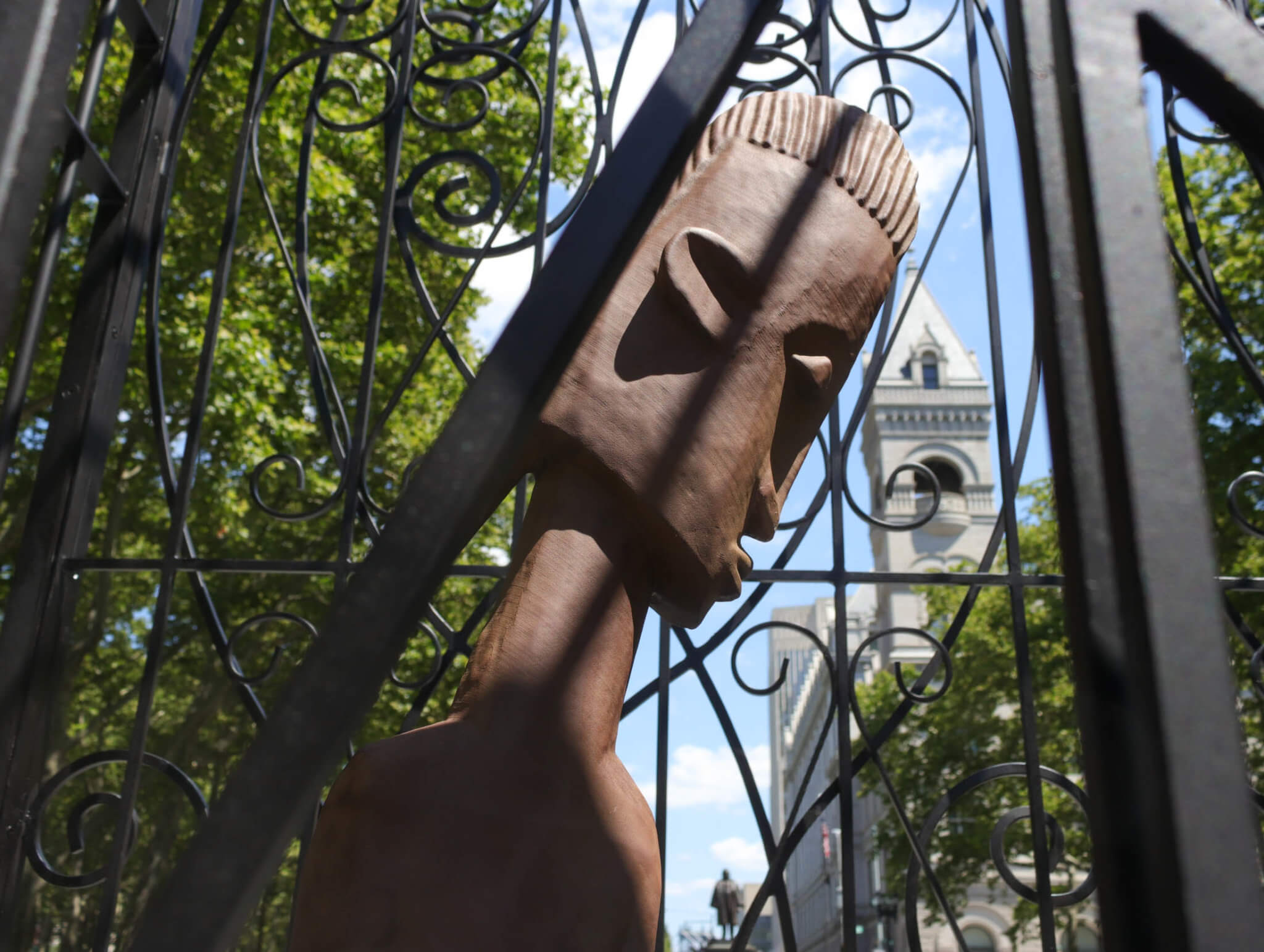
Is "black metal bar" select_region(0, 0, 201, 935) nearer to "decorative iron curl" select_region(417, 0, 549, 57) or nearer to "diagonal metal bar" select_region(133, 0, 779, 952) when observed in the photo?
"decorative iron curl" select_region(417, 0, 549, 57)

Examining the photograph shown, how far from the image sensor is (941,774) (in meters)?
16.5

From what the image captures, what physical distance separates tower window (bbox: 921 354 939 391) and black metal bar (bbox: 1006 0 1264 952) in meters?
36.9

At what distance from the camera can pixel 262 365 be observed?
8422 mm

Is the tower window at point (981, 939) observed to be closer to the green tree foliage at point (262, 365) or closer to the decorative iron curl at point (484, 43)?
the green tree foliage at point (262, 365)

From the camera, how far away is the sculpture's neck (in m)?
1.30

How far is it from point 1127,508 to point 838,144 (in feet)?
4.34

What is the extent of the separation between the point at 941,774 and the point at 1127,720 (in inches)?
690

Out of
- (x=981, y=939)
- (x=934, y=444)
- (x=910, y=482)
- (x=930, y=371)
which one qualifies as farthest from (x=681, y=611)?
(x=930, y=371)

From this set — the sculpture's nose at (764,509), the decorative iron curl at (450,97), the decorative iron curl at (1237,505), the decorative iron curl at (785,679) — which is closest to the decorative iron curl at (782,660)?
the decorative iron curl at (785,679)

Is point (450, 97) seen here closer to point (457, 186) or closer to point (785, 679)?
point (457, 186)

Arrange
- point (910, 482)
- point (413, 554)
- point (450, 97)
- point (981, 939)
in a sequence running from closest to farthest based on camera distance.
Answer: point (413, 554), point (450, 97), point (981, 939), point (910, 482)

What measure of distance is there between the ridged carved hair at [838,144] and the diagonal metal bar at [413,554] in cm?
93

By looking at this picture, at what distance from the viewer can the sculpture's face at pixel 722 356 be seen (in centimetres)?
140

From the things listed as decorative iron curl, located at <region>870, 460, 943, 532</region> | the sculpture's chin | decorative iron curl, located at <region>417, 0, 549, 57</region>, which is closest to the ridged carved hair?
decorative iron curl, located at <region>870, 460, 943, 532</region>
